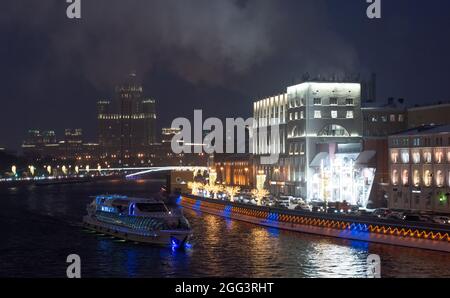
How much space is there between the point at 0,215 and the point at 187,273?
3193 centimetres

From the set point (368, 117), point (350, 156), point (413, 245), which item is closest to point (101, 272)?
point (413, 245)

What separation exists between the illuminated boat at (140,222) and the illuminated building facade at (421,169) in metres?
14.6

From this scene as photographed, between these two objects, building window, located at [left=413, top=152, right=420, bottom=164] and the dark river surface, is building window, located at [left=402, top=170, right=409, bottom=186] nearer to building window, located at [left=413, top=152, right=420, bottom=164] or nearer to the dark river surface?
building window, located at [left=413, top=152, right=420, bottom=164]

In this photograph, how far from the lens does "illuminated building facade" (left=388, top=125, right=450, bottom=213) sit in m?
42.8

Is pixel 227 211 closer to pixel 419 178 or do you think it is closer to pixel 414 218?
pixel 419 178

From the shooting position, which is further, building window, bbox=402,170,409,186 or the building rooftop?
building window, bbox=402,170,409,186

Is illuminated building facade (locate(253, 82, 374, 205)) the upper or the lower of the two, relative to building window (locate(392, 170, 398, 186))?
upper

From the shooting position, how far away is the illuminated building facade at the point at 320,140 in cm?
5234

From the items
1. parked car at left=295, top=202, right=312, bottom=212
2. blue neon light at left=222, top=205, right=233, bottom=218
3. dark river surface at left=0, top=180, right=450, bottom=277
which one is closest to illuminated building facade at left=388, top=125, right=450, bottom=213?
parked car at left=295, top=202, right=312, bottom=212

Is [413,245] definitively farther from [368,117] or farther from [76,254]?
[368,117]

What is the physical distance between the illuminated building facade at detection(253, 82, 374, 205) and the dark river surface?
9726mm

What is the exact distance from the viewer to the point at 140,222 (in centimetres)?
3931

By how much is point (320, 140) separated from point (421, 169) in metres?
15.2

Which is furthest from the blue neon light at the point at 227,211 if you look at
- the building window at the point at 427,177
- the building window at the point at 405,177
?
the building window at the point at 427,177
